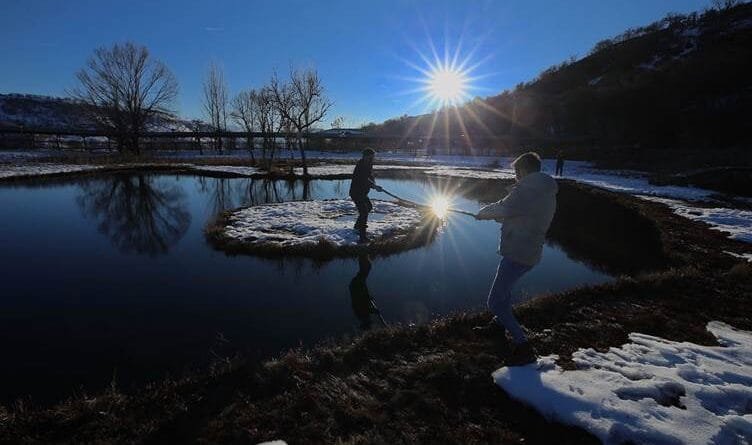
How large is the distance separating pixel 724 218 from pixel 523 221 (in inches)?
551

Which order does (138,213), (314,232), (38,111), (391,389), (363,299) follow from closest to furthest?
(391,389) → (363,299) → (314,232) → (138,213) → (38,111)

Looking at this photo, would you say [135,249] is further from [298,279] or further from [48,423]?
[48,423]

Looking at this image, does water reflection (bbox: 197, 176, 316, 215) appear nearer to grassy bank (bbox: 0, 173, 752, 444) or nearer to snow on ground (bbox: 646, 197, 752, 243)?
grassy bank (bbox: 0, 173, 752, 444)

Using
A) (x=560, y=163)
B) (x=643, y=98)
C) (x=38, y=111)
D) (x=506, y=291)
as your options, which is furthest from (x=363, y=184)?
(x=38, y=111)

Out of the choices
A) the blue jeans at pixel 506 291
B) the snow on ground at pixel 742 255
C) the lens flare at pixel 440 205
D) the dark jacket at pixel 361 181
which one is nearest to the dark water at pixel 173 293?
the lens flare at pixel 440 205

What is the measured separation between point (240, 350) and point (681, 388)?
17.8 ft

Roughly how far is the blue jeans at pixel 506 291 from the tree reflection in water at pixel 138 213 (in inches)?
368

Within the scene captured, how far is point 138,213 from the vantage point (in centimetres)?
1589

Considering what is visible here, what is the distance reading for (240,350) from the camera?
554cm

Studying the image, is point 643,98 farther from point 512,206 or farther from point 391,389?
point 391,389

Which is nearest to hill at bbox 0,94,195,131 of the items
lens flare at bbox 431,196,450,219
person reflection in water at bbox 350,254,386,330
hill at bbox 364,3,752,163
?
hill at bbox 364,3,752,163

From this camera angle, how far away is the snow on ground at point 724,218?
37.6 feet

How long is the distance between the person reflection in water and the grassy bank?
100 cm

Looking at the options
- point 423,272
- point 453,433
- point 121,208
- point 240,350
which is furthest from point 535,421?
point 121,208
